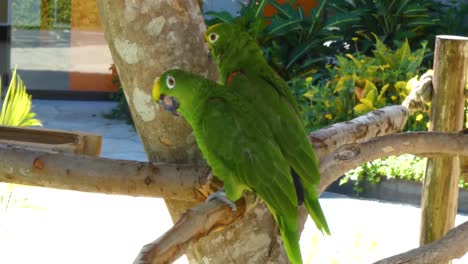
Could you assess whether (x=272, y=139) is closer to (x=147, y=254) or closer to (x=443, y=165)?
(x=147, y=254)

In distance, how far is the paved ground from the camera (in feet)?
11.8

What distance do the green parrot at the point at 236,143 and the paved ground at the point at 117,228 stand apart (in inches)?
71.5

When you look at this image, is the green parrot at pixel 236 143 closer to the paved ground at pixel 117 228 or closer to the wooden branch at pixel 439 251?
the wooden branch at pixel 439 251

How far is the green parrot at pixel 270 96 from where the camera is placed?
4.34ft

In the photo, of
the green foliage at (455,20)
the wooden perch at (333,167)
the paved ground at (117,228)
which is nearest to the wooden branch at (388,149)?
the wooden perch at (333,167)

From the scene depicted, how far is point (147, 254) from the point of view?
3.37 feet

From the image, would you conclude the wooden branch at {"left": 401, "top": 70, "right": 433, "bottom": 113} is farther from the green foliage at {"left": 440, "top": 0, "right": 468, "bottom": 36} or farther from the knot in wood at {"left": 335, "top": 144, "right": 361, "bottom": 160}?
the green foliage at {"left": 440, "top": 0, "right": 468, "bottom": 36}

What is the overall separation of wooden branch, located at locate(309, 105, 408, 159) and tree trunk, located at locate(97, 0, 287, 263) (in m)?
0.23

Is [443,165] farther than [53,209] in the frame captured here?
No

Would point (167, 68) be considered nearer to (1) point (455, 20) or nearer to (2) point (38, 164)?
(2) point (38, 164)

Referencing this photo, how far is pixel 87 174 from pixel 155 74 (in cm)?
21

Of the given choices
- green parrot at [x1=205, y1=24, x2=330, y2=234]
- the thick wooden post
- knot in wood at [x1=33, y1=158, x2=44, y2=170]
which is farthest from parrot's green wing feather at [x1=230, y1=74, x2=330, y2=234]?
the thick wooden post

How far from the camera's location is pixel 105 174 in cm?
137

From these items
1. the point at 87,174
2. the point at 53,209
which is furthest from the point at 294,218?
the point at 53,209
